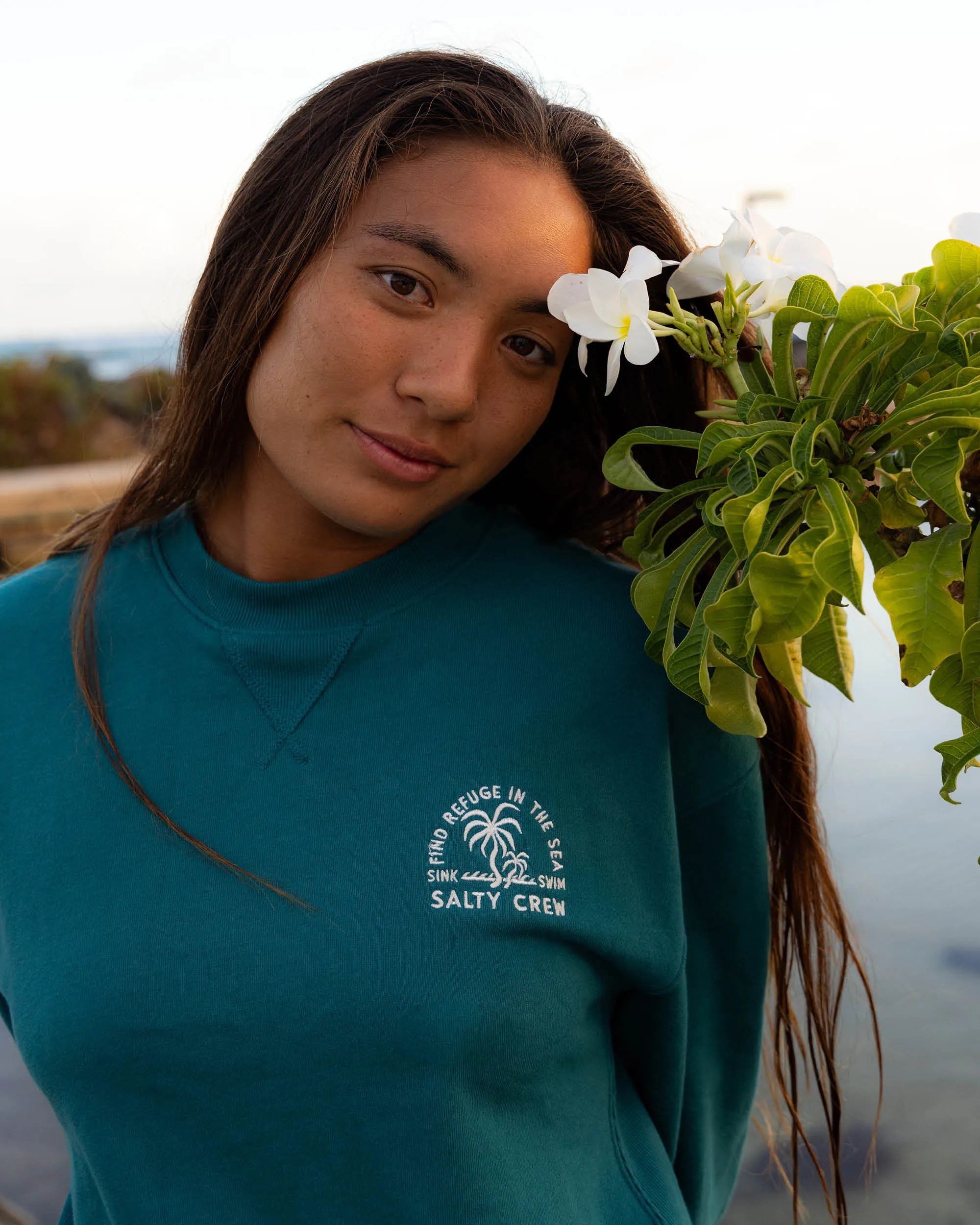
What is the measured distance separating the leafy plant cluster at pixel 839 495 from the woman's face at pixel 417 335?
217 millimetres

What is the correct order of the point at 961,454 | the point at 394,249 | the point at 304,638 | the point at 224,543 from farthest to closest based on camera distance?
the point at 224,543
the point at 304,638
the point at 394,249
the point at 961,454

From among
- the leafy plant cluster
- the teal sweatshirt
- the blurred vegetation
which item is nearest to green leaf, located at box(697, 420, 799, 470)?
the leafy plant cluster

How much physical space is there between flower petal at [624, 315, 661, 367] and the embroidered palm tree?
18.5 inches

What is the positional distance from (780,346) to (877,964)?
1402 millimetres

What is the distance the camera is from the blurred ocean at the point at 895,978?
1765 millimetres

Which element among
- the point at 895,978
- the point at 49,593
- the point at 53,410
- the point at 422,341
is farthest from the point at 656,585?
the point at 53,410

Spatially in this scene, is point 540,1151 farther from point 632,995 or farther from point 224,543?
point 224,543

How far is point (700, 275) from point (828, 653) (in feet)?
1.08

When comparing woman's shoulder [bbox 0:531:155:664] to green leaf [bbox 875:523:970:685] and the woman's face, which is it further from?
green leaf [bbox 875:523:970:685]

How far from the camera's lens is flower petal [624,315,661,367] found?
92 cm

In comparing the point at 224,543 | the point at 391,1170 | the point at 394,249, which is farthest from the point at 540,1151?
the point at 394,249

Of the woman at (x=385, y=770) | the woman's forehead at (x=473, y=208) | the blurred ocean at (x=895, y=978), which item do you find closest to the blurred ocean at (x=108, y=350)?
the blurred ocean at (x=895, y=978)

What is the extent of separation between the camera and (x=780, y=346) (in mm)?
912

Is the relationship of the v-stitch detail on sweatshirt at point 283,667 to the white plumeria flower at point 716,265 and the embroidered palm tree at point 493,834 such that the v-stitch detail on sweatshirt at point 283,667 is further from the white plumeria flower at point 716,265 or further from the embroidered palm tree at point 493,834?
the white plumeria flower at point 716,265
